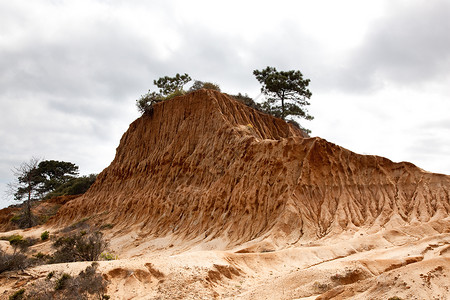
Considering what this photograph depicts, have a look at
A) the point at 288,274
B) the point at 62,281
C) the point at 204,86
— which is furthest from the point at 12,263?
the point at 204,86

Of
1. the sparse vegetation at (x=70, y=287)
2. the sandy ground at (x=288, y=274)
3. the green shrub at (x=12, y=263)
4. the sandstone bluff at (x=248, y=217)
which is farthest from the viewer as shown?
the green shrub at (x=12, y=263)

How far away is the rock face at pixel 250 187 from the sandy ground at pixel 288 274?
3.11 metres

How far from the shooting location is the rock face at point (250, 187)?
19078 millimetres

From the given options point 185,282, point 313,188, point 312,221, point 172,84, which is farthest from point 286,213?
point 172,84

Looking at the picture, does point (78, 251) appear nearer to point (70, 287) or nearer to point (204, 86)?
point (70, 287)

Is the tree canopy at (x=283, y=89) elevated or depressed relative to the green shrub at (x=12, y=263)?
elevated

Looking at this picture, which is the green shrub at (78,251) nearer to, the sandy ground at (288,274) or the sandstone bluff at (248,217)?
the sandstone bluff at (248,217)

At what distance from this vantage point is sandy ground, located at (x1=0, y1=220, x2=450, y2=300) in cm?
712

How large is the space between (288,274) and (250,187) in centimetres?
1006

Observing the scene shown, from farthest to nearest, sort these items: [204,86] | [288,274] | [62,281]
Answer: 1. [204,86]
2. [288,274]
3. [62,281]

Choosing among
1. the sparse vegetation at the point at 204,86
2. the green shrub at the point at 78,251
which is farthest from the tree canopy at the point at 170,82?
the green shrub at the point at 78,251

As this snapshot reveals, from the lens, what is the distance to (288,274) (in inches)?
453

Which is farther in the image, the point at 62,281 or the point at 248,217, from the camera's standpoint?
the point at 248,217

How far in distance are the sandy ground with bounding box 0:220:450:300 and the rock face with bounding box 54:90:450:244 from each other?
3112mm
